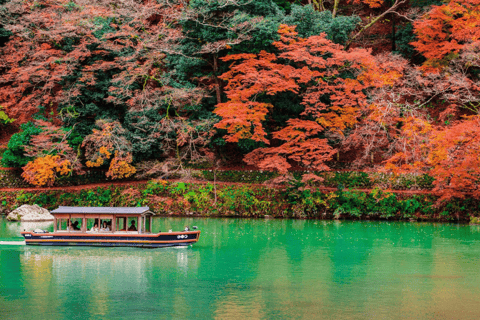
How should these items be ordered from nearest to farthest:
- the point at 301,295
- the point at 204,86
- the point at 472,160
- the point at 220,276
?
the point at 301,295 → the point at 220,276 → the point at 472,160 → the point at 204,86

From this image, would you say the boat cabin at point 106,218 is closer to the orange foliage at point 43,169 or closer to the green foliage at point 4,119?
the orange foliage at point 43,169

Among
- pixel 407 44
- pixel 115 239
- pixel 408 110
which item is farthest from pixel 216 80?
pixel 115 239

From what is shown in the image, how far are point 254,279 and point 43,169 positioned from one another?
23.0 meters

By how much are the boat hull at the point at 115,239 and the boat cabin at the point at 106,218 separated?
40 centimetres

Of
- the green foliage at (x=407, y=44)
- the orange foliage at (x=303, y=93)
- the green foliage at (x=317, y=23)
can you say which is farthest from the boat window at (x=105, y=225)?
the green foliage at (x=407, y=44)

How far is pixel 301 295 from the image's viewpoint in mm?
13328

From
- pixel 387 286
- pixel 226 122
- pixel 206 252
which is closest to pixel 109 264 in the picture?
pixel 206 252

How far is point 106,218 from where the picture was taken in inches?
857

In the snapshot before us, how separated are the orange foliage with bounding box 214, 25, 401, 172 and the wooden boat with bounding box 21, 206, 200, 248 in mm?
12861

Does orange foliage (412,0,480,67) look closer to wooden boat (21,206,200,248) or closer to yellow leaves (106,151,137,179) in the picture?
yellow leaves (106,151,137,179)

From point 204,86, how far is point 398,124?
14536 millimetres

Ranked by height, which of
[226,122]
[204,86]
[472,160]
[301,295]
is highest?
[204,86]

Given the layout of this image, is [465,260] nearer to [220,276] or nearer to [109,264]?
[220,276]

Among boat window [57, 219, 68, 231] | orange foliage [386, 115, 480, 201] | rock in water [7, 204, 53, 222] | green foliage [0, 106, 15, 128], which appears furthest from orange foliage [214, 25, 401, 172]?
green foliage [0, 106, 15, 128]
